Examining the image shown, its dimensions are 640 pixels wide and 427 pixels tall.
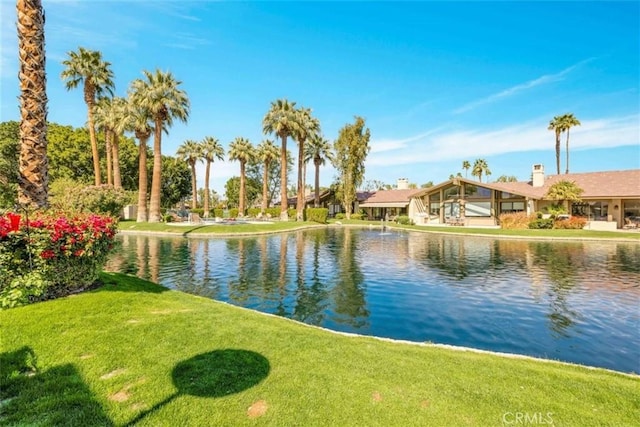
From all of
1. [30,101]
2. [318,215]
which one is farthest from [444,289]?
[318,215]

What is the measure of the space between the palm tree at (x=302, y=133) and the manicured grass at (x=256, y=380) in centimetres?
4443

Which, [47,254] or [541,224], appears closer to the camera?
[47,254]

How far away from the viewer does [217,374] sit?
15.2 feet

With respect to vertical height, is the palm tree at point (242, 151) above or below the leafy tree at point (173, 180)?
above

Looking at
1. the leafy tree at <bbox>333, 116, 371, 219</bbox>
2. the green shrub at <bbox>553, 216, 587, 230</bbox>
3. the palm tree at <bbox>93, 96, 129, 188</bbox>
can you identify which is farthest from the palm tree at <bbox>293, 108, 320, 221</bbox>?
the green shrub at <bbox>553, 216, 587, 230</bbox>

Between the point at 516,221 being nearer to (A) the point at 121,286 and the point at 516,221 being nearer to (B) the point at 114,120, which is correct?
(A) the point at 121,286

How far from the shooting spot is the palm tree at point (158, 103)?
122 feet

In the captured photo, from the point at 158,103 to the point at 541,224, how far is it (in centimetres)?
4368

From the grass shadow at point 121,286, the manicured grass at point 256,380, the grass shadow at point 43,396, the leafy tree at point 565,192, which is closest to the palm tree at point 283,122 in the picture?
the leafy tree at point 565,192

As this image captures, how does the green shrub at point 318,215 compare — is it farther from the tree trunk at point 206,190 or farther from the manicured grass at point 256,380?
the manicured grass at point 256,380

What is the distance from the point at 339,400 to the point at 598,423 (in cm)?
300

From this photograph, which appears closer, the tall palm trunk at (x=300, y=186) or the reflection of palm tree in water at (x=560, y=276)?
the reflection of palm tree in water at (x=560, y=276)

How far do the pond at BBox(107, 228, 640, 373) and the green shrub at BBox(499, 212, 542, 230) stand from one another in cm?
1209

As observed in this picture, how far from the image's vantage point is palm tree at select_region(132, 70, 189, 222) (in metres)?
37.3
